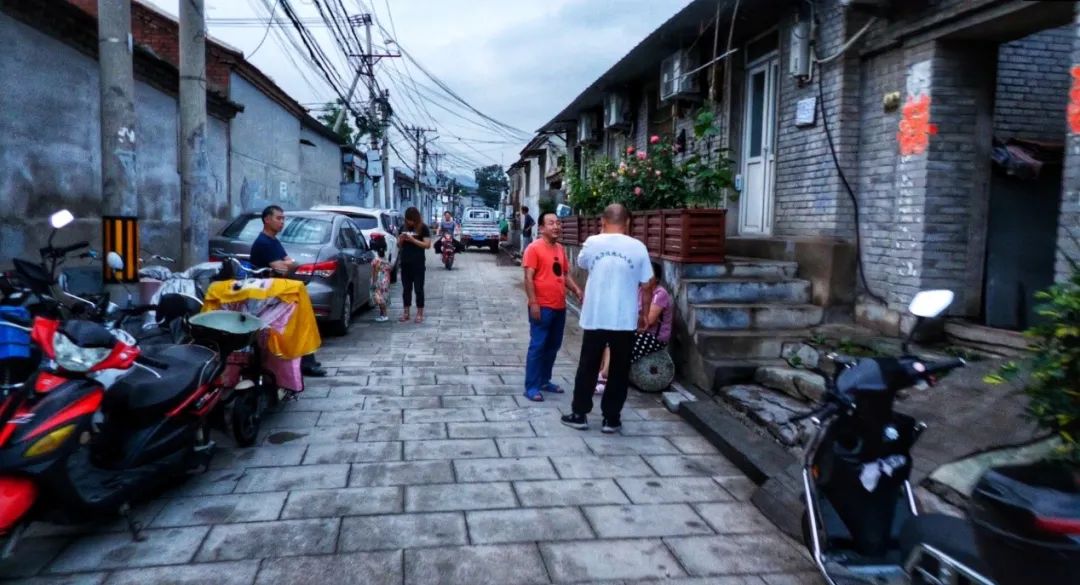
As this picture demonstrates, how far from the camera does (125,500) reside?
12.7ft

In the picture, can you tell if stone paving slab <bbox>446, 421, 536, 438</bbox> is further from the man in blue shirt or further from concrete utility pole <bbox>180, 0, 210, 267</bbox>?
concrete utility pole <bbox>180, 0, 210, 267</bbox>

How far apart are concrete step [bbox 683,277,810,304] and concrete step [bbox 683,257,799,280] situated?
0.10m

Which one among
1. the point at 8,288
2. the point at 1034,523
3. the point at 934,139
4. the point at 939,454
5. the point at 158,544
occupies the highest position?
the point at 934,139

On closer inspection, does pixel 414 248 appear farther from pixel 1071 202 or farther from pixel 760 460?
pixel 1071 202

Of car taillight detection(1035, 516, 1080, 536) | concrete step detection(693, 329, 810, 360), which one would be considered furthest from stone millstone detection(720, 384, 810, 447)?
car taillight detection(1035, 516, 1080, 536)

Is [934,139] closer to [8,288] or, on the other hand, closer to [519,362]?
[519,362]

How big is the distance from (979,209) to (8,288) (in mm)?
6843

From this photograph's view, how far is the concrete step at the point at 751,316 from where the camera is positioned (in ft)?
23.6

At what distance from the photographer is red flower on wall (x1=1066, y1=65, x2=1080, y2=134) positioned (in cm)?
466

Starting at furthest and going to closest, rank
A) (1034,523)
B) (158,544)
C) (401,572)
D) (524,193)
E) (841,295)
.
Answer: (524,193) → (841,295) → (158,544) → (401,572) → (1034,523)

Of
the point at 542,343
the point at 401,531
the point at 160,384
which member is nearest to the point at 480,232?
the point at 542,343

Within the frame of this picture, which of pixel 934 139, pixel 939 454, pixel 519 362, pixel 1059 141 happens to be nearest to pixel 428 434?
pixel 519 362

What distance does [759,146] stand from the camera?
32.7ft

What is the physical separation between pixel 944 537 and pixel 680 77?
9053 millimetres
